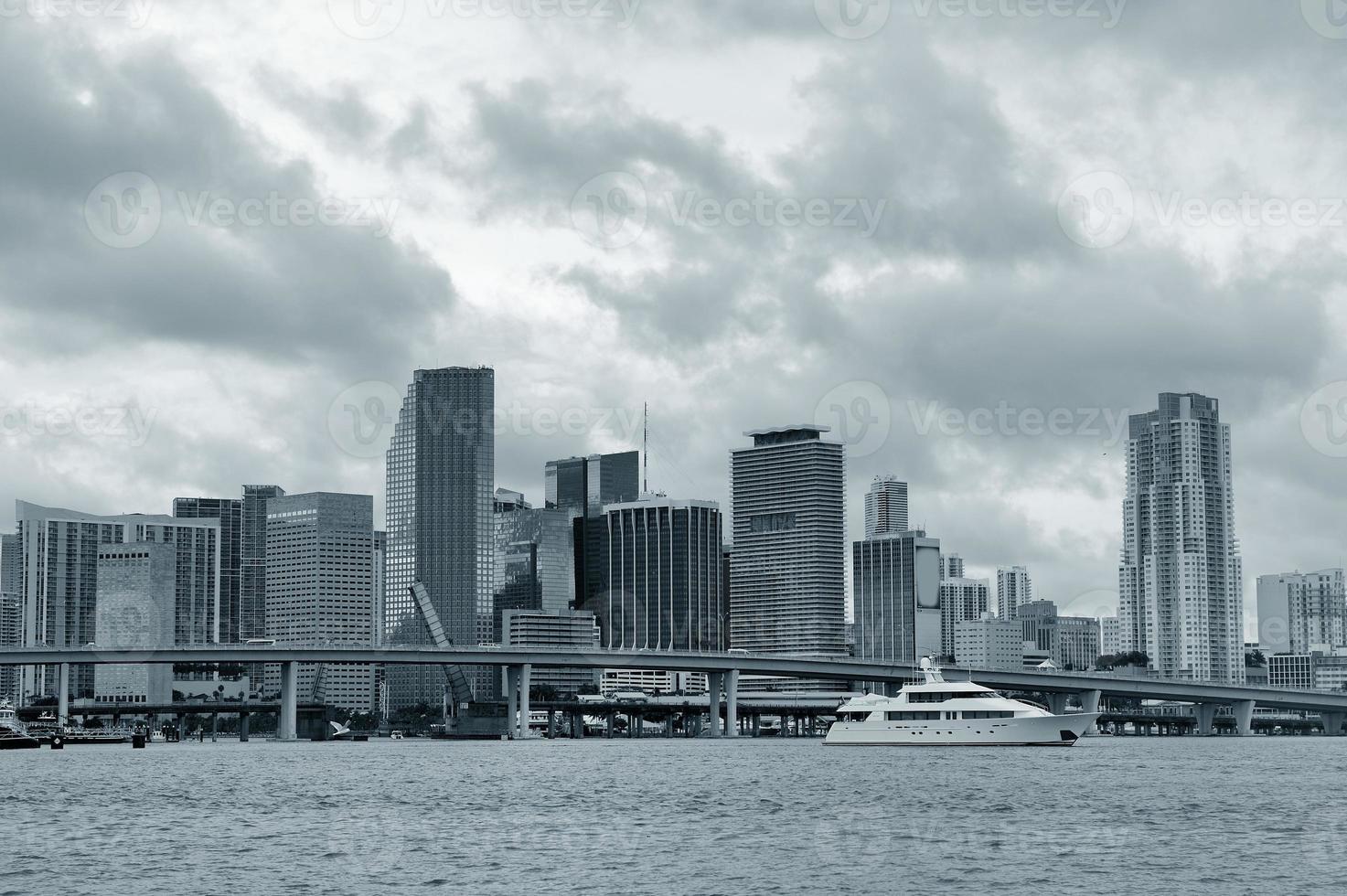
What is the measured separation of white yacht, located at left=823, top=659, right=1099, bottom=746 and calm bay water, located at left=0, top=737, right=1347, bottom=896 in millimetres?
28554

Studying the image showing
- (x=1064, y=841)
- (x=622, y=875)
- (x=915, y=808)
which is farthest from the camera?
(x=915, y=808)

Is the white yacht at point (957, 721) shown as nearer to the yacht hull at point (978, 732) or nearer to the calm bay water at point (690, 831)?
the yacht hull at point (978, 732)

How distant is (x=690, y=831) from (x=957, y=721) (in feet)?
298

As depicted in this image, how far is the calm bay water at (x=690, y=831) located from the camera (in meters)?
62.5

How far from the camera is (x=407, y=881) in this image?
6244 centimetres

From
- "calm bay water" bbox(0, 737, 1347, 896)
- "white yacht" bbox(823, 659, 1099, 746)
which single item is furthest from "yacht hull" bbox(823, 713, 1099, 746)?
"calm bay water" bbox(0, 737, 1347, 896)

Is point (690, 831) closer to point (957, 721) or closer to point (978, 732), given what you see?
point (978, 732)

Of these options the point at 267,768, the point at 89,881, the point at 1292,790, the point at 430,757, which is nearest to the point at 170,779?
the point at 267,768

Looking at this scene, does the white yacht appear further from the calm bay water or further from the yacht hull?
the calm bay water

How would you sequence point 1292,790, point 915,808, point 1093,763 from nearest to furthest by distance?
point 915,808 → point 1292,790 → point 1093,763

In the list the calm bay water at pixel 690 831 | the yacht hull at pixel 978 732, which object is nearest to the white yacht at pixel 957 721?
the yacht hull at pixel 978 732

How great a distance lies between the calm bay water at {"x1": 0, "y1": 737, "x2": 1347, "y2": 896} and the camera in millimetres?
62500

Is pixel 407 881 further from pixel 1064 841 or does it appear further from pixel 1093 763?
pixel 1093 763

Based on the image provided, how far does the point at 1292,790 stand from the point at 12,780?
8183 centimetres
